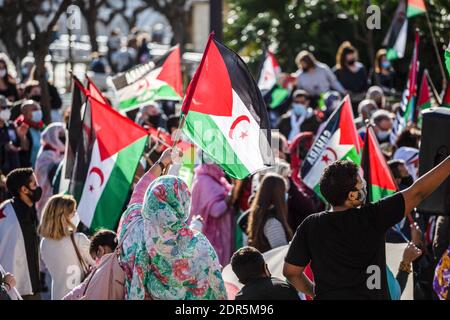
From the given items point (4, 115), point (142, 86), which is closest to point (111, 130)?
point (142, 86)

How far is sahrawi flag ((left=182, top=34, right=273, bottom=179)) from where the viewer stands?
6672 mm

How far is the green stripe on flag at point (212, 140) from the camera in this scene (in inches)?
263

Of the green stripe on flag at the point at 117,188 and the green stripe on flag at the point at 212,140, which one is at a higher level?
the green stripe on flag at the point at 212,140

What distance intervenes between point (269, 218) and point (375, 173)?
0.86m

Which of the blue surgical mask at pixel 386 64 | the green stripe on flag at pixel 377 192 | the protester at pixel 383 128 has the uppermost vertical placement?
the green stripe on flag at pixel 377 192

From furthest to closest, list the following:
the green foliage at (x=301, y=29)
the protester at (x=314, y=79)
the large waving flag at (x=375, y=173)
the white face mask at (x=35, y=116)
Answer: the green foliage at (x=301, y=29) < the protester at (x=314, y=79) < the white face mask at (x=35, y=116) < the large waving flag at (x=375, y=173)

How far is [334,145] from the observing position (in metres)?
9.66

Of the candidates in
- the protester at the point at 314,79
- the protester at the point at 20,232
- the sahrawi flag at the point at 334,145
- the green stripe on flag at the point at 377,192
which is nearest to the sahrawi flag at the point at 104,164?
the protester at the point at 20,232

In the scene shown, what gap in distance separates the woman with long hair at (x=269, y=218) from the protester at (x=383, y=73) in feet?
31.6

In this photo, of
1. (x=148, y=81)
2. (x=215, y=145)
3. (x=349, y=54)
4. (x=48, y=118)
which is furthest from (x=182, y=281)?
(x=349, y=54)

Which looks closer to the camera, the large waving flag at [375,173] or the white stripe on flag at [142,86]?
the large waving flag at [375,173]

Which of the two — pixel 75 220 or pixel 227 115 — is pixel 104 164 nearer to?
pixel 75 220

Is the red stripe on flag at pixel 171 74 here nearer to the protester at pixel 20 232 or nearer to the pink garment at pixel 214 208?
the pink garment at pixel 214 208
